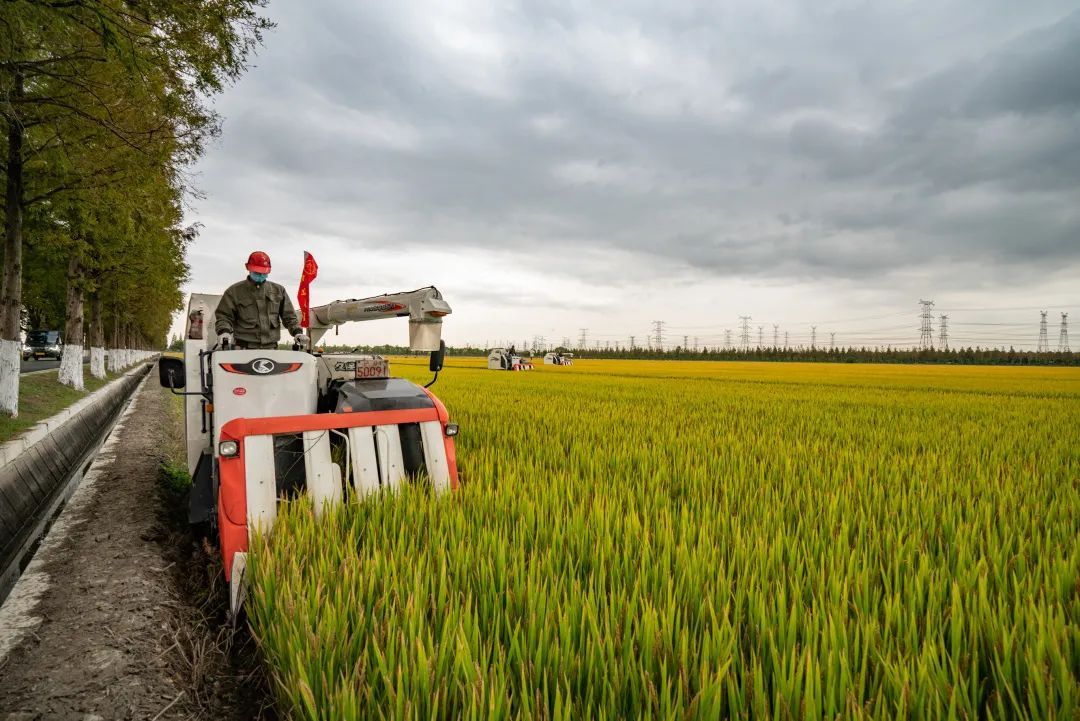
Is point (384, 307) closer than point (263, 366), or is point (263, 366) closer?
point (263, 366)

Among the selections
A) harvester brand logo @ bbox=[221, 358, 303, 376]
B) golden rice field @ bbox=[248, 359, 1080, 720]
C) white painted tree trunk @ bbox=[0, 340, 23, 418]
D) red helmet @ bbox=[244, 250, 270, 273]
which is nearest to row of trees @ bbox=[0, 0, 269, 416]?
white painted tree trunk @ bbox=[0, 340, 23, 418]

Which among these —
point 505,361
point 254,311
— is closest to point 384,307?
point 254,311

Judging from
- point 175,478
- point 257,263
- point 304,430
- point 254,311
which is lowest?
point 175,478

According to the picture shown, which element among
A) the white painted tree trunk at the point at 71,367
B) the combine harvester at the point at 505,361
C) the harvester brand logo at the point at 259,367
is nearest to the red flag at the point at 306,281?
the harvester brand logo at the point at 259,367

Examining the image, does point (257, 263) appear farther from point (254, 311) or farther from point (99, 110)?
point (99, 110)

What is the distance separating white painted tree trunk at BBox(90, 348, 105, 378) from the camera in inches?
793

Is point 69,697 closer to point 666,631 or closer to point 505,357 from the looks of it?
point 666,631

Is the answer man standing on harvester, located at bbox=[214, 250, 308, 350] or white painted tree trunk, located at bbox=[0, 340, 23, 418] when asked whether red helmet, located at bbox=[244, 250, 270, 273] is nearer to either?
man standing on harvester, located at bbox=[214, 250, 308, 350]

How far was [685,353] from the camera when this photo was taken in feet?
328

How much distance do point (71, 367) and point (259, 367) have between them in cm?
1515

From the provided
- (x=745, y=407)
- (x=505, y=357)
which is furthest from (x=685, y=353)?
(x=745, y=407)

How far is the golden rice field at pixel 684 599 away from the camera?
1.56 meters

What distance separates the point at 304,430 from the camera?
3242mm

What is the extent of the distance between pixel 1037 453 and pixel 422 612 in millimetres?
7304
